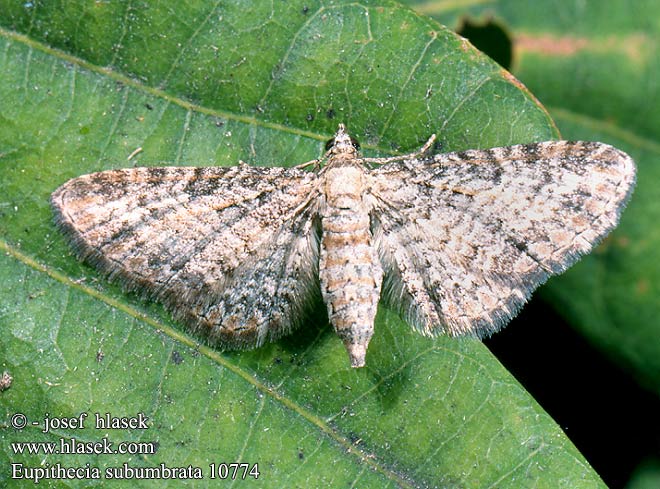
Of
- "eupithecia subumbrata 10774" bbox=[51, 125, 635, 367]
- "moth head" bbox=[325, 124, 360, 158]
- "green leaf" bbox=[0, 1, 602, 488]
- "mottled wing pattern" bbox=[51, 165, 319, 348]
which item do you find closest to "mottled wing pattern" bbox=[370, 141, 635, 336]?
"eupithecia subumbrata 10774" bbox=[51, 125, 635, 367]

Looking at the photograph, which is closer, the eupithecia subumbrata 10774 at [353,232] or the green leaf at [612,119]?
the eupithecia subumbrata 10774 at [353,232]

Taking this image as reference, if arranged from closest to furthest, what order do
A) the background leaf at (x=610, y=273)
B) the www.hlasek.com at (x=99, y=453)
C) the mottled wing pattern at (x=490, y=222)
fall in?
the www.hlasek.com at (x=99, y=453) < the mottled wing pattern at (x=490, y=222) < the background leaf at (x=610, y=273)

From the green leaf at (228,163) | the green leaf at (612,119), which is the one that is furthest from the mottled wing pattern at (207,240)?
the green leaf at (612,119)

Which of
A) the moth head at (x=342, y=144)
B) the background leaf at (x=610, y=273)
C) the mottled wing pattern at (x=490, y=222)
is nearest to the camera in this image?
the mottled wing pattern at (x=490, y=222)

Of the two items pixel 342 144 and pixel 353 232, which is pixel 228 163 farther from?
pixel 353 232

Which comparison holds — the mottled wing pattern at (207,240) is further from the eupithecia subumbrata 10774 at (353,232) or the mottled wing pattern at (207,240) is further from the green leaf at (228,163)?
the green leaf at (228,163)

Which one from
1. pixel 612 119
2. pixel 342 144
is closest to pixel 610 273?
pixel 612 119
